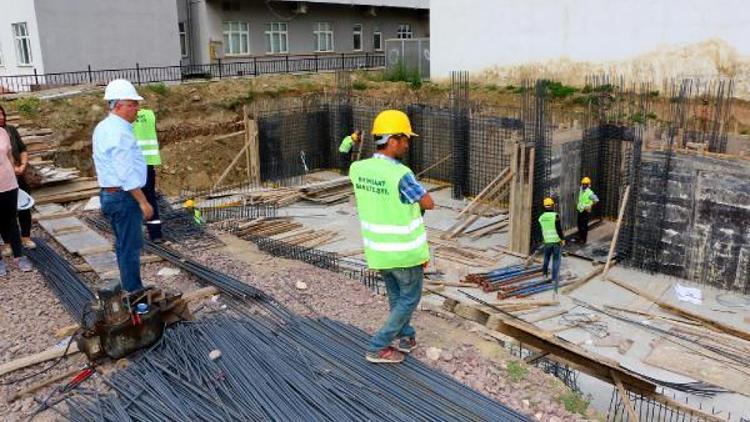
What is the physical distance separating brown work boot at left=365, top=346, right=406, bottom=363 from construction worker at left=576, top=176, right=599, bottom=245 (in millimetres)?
6819

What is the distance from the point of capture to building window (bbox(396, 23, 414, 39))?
115ft

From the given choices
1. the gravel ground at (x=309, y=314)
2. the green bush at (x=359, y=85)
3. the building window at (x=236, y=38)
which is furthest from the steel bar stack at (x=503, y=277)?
the building window at (x=236, y=38)

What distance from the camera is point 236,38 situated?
26.5m

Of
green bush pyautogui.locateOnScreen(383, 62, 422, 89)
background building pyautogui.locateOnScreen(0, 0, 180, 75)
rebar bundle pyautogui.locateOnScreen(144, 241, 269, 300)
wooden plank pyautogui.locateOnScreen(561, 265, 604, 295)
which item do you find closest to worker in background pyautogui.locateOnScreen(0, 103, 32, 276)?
rebar bundle pyautogui.locateOnScreen(144, 241, 269, 300)

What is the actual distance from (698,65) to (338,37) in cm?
Answer: 1882

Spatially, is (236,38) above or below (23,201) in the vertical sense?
above

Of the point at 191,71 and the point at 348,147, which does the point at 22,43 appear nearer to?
the point at 191,71

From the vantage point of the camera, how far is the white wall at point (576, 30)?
54.0 ft

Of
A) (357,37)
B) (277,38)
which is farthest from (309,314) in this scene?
(357,37)

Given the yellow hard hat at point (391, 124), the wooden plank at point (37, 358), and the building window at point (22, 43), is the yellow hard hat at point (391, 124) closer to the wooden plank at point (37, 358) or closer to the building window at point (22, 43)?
the wooden plank at point (37, 358)

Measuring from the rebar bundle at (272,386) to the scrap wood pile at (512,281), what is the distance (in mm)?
4396

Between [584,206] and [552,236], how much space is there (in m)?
2.00

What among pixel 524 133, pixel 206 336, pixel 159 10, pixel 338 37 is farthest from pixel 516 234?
pixel 338 37

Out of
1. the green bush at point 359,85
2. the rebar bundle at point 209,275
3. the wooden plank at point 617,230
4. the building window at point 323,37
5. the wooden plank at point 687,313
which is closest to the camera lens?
the rebar bundle at point 209,275
